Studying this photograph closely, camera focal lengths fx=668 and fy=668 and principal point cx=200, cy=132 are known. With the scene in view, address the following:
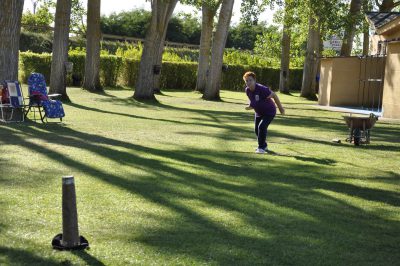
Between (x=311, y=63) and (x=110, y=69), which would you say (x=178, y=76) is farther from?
(x=311, y=63)

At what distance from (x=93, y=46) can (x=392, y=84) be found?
14935 millimetres

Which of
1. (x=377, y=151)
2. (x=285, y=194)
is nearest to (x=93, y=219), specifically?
(x=285, y=194)

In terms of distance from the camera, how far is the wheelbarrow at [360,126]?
14297 millimetres

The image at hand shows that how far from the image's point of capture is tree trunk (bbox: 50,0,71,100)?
2403 cm

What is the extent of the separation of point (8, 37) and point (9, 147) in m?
5.35

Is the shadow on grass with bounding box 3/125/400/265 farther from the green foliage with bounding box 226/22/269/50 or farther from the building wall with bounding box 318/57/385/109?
the green foliage with bounding box 226/22/269/50

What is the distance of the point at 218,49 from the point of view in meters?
31.7

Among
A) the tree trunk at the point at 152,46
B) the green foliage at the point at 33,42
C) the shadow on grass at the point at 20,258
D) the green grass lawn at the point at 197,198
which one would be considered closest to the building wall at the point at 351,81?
the tree trunk at the point at 152,46

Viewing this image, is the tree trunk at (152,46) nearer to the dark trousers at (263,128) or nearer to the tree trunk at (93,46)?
the tree trunk at (93,46)

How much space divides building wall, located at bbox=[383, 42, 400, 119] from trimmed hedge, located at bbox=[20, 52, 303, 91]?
55.1 ft

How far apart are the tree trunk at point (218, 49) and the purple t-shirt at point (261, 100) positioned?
1872 cm

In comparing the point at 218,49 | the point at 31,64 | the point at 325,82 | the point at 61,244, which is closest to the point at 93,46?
the point at 218,49

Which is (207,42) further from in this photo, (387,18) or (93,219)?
(93,219)

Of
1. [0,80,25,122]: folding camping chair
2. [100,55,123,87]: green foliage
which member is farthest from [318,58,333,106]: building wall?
[0,80,25,122]: folding camping chair
